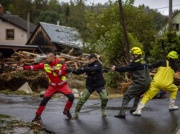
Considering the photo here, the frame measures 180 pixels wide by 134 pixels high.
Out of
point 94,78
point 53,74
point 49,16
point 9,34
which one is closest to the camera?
point 53,74

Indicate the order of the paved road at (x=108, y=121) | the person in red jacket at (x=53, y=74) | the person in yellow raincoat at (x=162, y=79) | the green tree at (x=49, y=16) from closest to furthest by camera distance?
the paved road at (x=108, y=121) < the person in red jacket at (x=53, y=74) < the person in yellow raincoat at (x=162, y=79) < the green tree at (x=49, y=16)

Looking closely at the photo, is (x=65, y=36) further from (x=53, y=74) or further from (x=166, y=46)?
(x=53, y=74)

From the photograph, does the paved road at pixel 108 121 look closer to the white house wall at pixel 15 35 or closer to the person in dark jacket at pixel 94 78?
the person in dark jacket at pixel 94 78

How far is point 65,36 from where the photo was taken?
133ft

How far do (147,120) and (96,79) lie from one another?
1.65m

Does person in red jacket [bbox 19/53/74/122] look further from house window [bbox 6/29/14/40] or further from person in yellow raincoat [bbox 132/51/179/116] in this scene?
house window [bbox 6/29/14/40]

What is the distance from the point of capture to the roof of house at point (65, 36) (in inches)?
1472

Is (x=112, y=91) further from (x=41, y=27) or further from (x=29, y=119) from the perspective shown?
(x=41, y=27)

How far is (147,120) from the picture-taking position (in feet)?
31.0

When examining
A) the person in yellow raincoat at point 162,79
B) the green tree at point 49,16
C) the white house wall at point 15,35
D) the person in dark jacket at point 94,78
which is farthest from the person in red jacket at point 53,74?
the green tree at point 49,16

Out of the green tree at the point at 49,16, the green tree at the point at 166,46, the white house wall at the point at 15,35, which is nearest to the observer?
the green tree at the point at 166,46

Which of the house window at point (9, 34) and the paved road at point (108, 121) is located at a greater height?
the house window at point (9, 34)

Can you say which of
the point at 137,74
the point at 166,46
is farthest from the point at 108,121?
the point at 166,46

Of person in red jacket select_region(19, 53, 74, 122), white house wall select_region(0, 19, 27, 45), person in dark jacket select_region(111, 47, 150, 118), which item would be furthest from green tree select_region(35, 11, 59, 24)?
person in red jacket select_region(19, 53, 74, 122)
